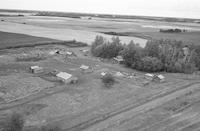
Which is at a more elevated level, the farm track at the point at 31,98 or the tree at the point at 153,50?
the tree at the point at 153,50

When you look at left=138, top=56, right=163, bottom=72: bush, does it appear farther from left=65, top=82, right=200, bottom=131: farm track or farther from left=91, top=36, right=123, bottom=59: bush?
left=65, top=82, right=200, bottom=131: farm track

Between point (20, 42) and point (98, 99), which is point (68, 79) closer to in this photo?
point (98, 99)

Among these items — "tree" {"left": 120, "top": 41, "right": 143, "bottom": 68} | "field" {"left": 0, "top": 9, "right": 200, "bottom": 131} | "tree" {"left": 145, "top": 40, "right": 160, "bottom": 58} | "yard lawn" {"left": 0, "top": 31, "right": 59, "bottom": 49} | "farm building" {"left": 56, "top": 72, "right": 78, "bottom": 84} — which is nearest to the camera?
"field" {"left": 0, "top": 9, "right": 200, "bottom": 131}

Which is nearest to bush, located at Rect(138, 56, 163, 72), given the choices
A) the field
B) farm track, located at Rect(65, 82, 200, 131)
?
the field

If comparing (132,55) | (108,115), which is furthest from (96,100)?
(132,55)

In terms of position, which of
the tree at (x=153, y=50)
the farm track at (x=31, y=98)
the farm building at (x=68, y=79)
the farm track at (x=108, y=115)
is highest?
the tree at (x=153, y=50)

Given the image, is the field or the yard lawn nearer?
the field

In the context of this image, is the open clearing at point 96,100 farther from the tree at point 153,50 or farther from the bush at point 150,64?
the tree at point 153,50

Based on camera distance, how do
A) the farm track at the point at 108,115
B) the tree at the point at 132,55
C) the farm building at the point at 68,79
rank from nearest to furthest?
the farm track at the point at 108,115 → the farm building at the point at 68,79 → the tree at the point at 132,55

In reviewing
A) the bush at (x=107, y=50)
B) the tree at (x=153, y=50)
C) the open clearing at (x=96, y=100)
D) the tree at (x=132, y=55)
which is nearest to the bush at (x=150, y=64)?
the tree at (x=132, y=55)
